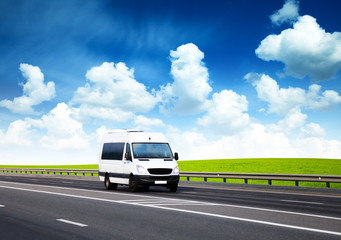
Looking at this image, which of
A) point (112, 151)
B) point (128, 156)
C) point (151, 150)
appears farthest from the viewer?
point (112, 151)

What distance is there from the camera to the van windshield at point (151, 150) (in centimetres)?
1980

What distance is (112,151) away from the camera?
71.7 feet

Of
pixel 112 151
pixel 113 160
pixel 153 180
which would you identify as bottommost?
pixel 153 180

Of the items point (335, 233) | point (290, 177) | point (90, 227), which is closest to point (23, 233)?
point (90, 227)

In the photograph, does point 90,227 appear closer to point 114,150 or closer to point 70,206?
point 70,206

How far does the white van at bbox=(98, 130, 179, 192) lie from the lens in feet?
62.7

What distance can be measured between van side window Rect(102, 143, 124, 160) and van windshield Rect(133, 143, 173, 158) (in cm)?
112

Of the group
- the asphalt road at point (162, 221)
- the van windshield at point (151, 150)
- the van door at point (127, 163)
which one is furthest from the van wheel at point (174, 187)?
the asphalt road at point (162, 221)

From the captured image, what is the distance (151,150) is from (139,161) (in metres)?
0.98

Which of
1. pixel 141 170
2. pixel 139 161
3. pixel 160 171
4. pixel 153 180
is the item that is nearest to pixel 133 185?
pixel 141 170

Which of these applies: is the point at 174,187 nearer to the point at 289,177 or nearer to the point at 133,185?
the point at 133,185

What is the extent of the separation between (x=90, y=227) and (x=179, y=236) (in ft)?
6.95

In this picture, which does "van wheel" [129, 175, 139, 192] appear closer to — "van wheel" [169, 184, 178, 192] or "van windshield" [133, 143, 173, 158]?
"van windshield" [133, 143, 173, 158]

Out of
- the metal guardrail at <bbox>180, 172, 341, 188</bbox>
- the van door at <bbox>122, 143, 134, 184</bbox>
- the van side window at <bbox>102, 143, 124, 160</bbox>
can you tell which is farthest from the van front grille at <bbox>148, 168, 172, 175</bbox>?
the metal guardrail at <bbox>180, 172, 341, 188</bbox>
